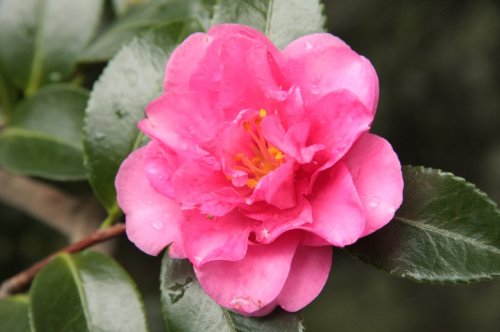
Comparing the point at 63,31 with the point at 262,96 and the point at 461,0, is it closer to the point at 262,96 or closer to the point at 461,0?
the point at 262,96

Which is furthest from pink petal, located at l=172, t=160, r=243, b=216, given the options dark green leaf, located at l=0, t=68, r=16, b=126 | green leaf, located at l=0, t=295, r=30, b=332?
dark green leaf, located at l=0, t=68, r=16, b=126

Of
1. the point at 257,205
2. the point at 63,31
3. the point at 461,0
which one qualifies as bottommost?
the point at 461,0

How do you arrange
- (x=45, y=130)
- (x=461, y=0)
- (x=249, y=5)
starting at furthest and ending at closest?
(x=461, y=0), (x=45, y=130), (x=249, y=5)

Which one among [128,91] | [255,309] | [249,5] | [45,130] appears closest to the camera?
[255,309]

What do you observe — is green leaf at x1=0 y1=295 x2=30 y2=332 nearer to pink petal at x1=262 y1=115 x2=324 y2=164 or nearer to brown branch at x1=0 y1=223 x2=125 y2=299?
brown branch at x1=0 y1=223 x2=125 y2=299

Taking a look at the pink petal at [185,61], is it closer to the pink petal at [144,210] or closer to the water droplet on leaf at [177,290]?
the pink petal at [144,210]

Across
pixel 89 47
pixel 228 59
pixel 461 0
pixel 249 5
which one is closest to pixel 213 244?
pixel 228 59
